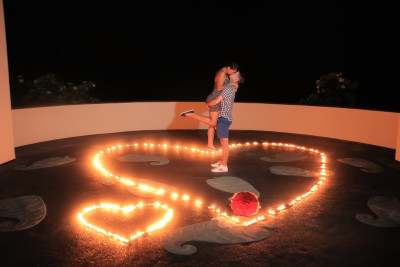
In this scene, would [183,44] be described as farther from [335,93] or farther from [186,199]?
[186,199]

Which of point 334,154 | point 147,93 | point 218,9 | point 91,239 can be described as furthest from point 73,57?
point 91,239

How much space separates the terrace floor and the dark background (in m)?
7.56

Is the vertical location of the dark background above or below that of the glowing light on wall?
above

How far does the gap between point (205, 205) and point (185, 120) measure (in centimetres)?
621

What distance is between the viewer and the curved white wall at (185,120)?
8203mm

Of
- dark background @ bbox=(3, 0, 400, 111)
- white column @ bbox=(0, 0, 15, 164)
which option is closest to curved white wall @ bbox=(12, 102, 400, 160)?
white column @ bbox=(0, 0, 15, 164)

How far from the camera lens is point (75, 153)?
24.4 ft

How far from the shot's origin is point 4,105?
6273 millimetres

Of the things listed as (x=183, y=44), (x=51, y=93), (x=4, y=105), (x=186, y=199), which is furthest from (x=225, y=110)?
(x=183, y=44)

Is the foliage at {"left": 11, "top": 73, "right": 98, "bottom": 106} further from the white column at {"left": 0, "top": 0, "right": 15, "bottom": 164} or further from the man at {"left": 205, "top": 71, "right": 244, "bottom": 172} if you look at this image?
the man at {"left": 205, "top": 71, "right": 244, "bottom": 172}

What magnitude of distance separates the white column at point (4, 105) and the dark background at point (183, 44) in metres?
9.21

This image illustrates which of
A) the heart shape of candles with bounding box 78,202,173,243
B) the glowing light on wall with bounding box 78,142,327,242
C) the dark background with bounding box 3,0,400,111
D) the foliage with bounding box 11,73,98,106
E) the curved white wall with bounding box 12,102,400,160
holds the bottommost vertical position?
the heart shape of candles with bounding box 78,202,173,243

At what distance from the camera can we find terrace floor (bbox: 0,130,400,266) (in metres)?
3.34

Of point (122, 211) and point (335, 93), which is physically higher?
point (335, 93)
